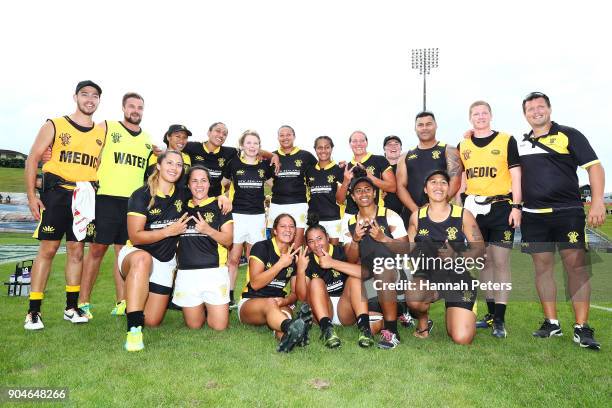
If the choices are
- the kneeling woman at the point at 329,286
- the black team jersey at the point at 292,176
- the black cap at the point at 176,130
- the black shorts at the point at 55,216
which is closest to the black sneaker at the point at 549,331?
the kneeling woman at the point at 329,286

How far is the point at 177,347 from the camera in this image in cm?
422

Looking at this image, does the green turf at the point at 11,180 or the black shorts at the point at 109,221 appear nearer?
the black shorts at the point at 109,221

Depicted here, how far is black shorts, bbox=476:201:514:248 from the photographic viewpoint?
5.19 metres

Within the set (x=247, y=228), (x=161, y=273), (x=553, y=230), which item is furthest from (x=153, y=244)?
(x=553, y=230)

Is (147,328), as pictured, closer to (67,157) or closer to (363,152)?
(67,157)

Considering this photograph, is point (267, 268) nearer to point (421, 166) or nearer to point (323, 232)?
point (323, 232)

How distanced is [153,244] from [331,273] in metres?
2.12

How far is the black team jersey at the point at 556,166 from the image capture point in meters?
4.81

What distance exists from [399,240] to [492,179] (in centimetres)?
145

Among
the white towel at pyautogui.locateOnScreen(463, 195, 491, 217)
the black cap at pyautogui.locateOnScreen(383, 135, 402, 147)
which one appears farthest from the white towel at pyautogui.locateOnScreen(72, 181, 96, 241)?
the black cap at pyautogui.locateOnScreen(383, 135, 402, 147)

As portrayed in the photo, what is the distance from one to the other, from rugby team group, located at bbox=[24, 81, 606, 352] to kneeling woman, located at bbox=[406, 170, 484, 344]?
15 millimetres

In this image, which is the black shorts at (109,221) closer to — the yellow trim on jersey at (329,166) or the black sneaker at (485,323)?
the yellow trim on jersey at (329,166)

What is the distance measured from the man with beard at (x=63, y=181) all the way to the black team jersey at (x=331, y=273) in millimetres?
2817

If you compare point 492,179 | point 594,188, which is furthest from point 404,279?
point 594,188
